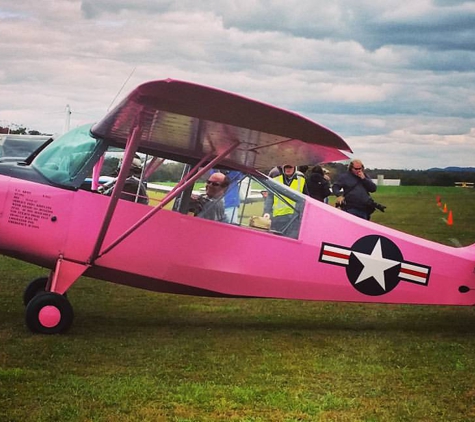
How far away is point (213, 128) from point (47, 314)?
221 cm

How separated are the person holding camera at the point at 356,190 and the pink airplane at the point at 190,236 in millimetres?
2664

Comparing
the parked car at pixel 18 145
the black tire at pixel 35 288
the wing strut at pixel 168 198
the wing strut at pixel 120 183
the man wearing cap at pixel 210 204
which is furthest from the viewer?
the parked car at pixel 18 145

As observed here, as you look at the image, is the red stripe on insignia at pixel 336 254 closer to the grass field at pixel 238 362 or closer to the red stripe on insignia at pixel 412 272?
the red stripe on insignia at pixel 412 272

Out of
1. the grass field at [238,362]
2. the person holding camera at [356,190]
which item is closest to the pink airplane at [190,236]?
the grass field at [238,362]

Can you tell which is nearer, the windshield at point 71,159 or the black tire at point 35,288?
the windshield at point 71,159

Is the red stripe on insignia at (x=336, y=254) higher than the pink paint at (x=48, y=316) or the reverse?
higher

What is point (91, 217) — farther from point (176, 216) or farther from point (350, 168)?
point (350, 168)

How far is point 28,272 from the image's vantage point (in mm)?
11969

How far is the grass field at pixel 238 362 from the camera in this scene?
5160 mm

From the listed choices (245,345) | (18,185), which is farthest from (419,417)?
(18,185)

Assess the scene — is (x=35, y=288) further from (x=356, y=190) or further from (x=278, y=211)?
(x=356, y=190)

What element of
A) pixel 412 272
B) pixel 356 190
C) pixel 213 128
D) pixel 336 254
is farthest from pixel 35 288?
pixel 356 190

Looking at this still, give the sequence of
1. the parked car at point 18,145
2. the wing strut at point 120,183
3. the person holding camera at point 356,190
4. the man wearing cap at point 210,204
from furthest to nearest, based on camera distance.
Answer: the parked car at point 18,145 < the person holding camera at point 356,190 < the man wearing cap at point 210,204 < the wing strut at point 120,183

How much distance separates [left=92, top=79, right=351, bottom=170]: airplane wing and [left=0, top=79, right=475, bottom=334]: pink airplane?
0.02 meters
